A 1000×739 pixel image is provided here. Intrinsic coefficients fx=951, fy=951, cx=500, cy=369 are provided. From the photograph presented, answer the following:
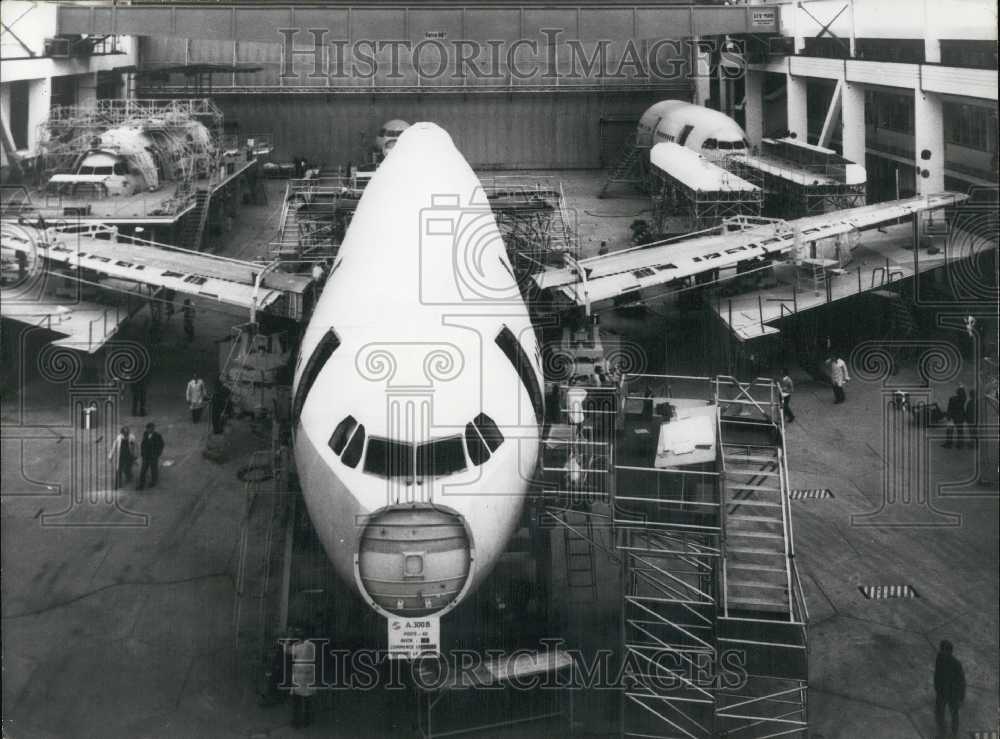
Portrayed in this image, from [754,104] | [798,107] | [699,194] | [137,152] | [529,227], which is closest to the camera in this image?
[529,227]

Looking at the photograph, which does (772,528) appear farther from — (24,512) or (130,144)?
(130,144)

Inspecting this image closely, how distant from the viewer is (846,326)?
113 ft

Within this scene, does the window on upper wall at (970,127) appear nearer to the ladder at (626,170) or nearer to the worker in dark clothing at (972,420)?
the worker in dark clothing at (972,420)

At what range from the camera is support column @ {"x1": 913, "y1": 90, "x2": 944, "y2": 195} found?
36.7 metres

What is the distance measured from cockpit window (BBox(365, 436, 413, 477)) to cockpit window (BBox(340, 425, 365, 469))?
171 mm

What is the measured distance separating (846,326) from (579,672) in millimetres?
22653

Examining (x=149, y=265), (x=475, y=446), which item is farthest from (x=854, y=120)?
(x=475, y=446)

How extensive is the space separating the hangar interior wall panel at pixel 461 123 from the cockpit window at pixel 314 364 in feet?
146

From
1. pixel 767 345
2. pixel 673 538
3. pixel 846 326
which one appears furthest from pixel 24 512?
pixel 846 326

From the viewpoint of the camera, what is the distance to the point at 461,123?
58906mm

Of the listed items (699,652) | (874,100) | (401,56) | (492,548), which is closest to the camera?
(492,548)

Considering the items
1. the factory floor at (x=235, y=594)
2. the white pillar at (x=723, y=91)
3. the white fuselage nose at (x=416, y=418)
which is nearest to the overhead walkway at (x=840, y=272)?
the factory floor at (x=235, y=594)

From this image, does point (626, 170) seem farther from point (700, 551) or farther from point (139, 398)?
point (700, 551)

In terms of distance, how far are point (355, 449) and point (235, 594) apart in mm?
6779
